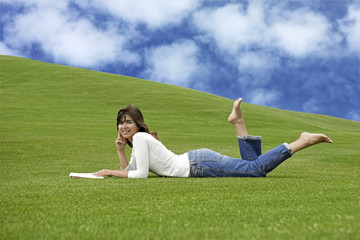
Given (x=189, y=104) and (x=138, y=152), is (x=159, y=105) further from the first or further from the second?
(x=138, y=152)

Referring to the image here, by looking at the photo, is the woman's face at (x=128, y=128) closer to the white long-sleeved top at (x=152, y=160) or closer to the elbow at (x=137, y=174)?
the white long-sleeved top at (x=152, y=160)

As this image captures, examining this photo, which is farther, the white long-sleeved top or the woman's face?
the woman's face

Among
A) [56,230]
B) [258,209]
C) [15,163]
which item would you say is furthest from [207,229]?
[15,163]

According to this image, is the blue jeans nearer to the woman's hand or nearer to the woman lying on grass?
the woman lying on grass

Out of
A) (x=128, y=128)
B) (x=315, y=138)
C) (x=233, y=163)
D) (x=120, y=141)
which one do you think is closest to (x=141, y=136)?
(x=128, y=128)

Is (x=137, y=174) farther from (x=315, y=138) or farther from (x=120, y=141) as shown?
(x=315, y=138)

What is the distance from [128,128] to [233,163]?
2295 mm

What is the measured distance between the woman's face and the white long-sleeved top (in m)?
0.39

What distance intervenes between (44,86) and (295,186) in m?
51.9

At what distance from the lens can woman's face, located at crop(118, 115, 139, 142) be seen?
25.7ft

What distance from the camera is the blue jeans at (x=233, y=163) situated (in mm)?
7799

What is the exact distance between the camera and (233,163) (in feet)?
26.1

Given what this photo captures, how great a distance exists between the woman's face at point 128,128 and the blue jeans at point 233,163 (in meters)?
1.24

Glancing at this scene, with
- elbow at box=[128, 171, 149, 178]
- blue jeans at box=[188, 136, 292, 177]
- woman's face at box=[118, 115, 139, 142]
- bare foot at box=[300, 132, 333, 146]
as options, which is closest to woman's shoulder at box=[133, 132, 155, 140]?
woman's face at box=[118, 115, 139, 142]
